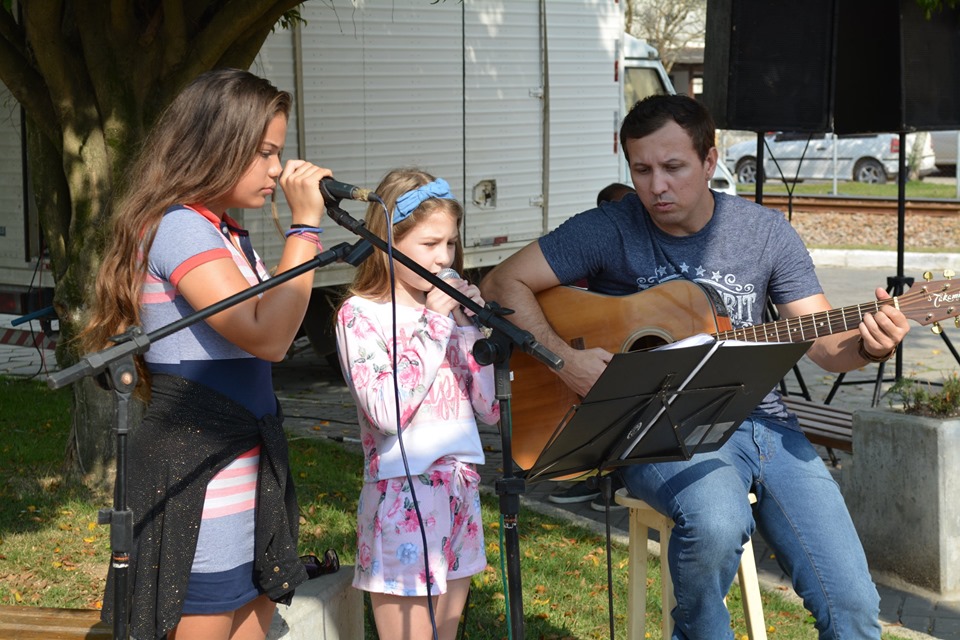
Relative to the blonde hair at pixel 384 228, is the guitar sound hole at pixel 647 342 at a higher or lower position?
lower

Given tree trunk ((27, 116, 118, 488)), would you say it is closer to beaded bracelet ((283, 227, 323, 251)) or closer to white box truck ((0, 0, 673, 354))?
white box truck ((0, 0, 673, 354))

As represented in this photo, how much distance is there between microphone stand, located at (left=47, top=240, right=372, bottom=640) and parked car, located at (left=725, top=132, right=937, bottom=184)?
24126 millimetres

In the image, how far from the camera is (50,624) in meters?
3.28

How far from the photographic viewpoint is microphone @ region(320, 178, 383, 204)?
8.02 feet

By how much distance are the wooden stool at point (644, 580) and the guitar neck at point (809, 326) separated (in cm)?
59

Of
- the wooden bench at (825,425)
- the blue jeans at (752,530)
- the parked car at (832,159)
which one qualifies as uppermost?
the parked car at (832,159)

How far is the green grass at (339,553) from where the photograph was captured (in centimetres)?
448

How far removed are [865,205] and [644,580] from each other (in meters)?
15.3

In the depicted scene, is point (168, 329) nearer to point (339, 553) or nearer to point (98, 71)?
point (339, 553)

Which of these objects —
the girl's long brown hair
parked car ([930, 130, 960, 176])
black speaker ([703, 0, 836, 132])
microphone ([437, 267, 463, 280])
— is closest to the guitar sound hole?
microphone ([437, 267, 463, 280])

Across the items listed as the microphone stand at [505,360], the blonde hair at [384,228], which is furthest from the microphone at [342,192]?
the blonde hair at [384,228]

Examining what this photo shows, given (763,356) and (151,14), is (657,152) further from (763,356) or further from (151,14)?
(151,14)

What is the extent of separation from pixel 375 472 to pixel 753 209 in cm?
158

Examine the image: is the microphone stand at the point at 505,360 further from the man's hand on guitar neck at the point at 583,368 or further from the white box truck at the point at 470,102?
the white box truck at the point at 470,102
